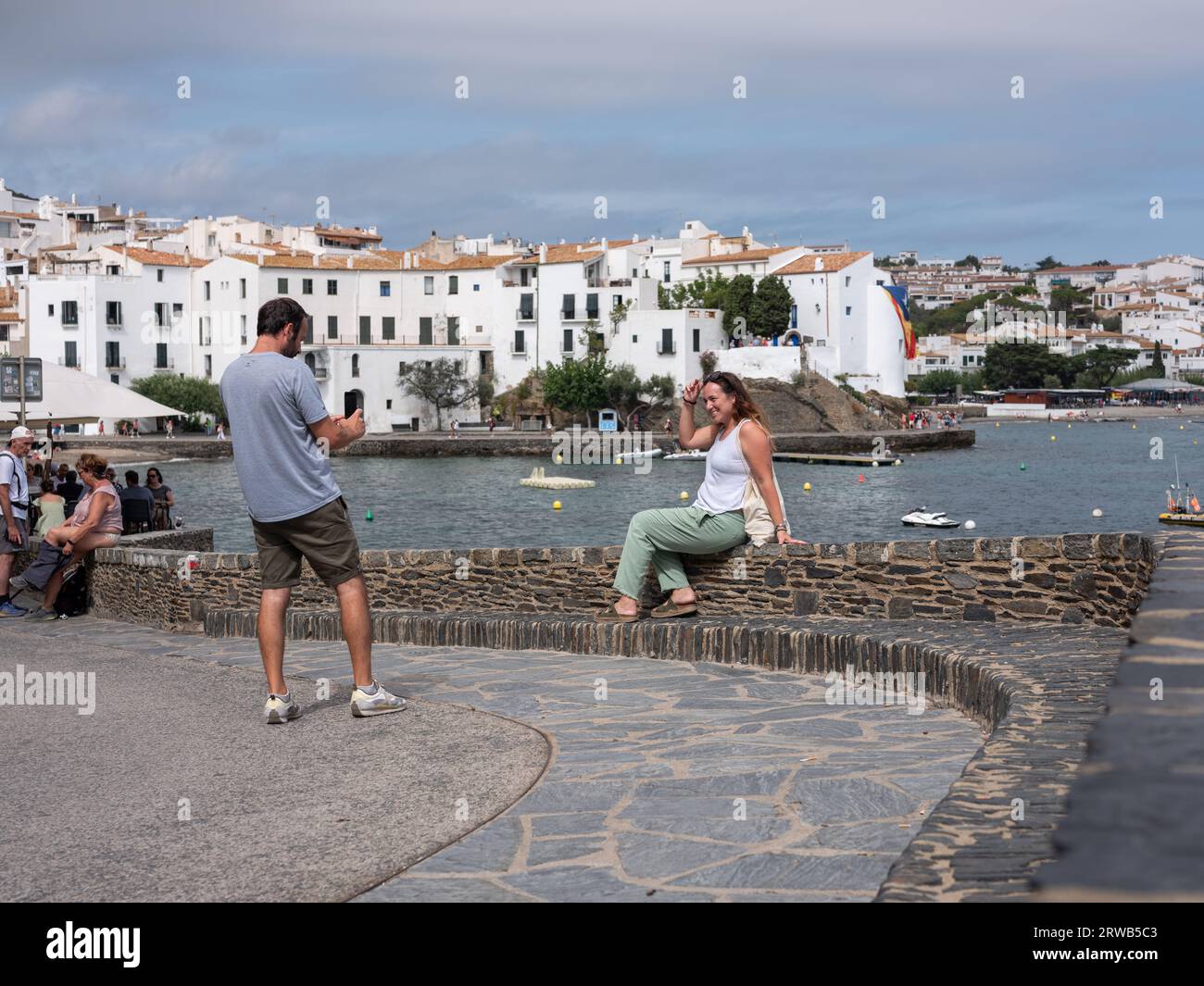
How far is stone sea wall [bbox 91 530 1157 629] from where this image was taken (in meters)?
8.55

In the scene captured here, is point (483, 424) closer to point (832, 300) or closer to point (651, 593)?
point (832, 300)

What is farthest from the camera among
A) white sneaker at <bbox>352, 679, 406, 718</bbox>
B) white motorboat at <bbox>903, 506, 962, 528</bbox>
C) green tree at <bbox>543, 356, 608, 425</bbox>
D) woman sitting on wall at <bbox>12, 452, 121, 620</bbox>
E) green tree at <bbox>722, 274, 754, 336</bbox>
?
green tree at <bbox>722, 274, 754, 336</bbox>

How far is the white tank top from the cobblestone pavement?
3.87 ft

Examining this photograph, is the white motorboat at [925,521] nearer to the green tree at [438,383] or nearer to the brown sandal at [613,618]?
the brown sandal at [613,618]

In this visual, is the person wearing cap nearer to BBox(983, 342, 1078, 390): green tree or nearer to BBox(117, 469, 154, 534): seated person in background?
BBox(117, 469, 154, 534): seated person in background

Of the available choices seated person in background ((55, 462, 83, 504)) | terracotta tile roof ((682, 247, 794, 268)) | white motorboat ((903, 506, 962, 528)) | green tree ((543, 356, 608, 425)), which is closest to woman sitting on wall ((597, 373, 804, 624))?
seated person in background ((55, 462, 83, 504))

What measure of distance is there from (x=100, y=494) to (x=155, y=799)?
1017cm

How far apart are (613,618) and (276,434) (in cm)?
342

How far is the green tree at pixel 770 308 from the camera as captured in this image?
11125 cm

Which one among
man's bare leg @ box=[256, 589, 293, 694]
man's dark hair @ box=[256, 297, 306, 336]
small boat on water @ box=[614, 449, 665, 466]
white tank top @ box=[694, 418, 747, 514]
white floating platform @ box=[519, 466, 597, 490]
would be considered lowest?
white floating platform @ box=[519, 466, 597, 490]

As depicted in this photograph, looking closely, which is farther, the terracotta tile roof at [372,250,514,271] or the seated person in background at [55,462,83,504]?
the terracotta tile roof at [372,250,514,271]

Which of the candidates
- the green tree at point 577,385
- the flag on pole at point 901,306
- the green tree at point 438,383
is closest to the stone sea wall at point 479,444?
the green tree at point 438,383

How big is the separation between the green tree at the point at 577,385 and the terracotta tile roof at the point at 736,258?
18.2m

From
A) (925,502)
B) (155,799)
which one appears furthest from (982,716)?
(925,502)
